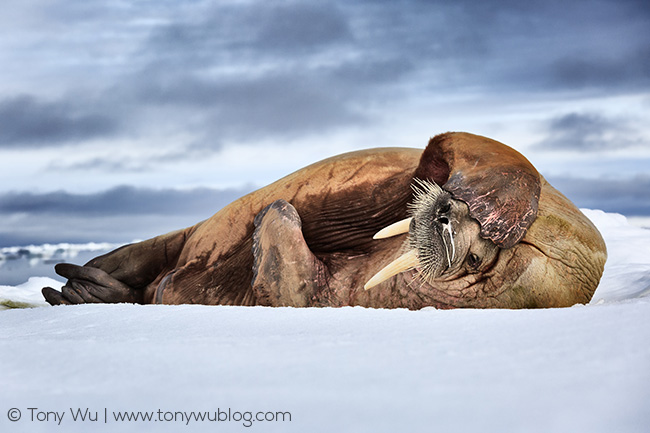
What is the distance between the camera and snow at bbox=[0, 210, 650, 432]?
6.25 ft

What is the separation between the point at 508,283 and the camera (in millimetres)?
4578

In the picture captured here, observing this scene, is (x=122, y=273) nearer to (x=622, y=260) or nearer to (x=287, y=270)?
(x=287, y=270)

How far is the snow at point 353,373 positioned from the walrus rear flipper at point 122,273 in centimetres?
396

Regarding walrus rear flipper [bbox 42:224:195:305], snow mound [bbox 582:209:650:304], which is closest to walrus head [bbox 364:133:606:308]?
snow mound [bbox 582:209:650:304]

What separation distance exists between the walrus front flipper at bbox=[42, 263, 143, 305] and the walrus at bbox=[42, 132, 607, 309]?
32.9 inches

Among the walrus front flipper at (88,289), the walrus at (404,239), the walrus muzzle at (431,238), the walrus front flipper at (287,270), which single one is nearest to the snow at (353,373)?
the walrus muzzle at (431,238)

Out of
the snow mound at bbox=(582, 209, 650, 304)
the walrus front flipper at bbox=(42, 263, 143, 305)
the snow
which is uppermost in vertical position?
the walrus front flipper at bbox=(42, 263, 143, 305)

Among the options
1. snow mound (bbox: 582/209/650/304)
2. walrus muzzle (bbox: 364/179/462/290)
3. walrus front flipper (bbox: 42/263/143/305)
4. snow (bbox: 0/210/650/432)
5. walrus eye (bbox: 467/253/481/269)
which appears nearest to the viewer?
snow (bbox: 0/210/650/432)

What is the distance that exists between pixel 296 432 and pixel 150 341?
1.20 meters

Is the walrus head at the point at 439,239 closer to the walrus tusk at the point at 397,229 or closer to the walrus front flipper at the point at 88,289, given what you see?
the walrus tusk at the point at 397,229

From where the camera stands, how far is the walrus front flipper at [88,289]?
23.5ft

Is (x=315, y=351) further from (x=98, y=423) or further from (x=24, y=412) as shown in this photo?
(x=24, y=412)

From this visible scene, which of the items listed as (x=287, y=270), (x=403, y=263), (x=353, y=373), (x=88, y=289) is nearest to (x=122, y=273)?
(x=88, y=289)

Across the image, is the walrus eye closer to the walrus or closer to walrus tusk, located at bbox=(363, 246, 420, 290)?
the walrus
